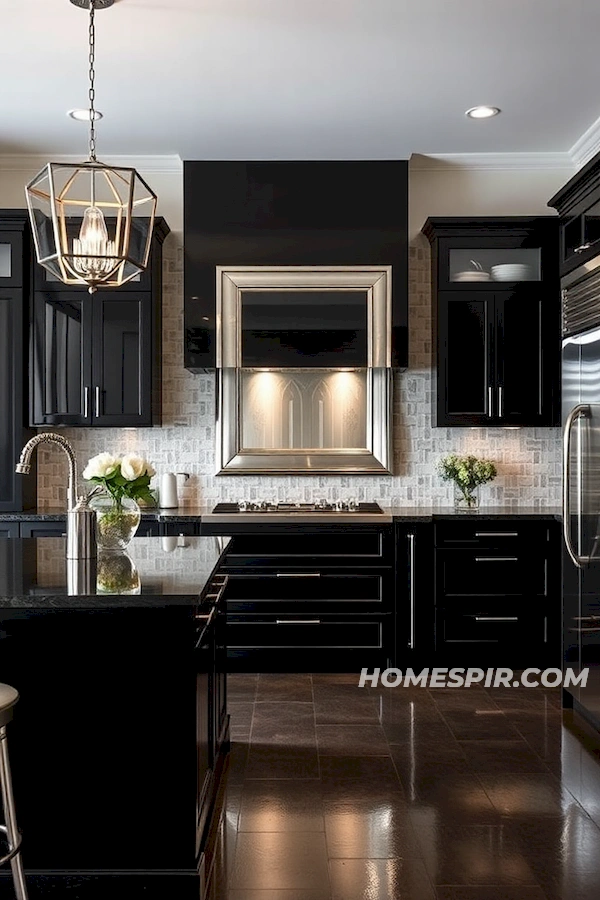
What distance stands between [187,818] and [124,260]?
1.61 metres

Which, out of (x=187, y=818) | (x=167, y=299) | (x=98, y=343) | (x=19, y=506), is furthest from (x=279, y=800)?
(x=167, y=299)

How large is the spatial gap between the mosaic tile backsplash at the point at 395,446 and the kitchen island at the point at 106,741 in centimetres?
311

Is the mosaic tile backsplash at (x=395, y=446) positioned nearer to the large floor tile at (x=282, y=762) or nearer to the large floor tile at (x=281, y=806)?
the large floor tile at (x=282, y=762)

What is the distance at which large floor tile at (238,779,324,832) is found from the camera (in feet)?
10.1

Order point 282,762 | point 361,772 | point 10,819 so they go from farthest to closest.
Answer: point 282,762, point 361,772, point 10,819

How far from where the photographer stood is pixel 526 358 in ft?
17.4

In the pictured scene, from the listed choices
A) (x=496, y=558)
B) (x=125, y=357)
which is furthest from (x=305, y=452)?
(x=496, y=558)

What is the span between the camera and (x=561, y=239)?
4820 millimetres

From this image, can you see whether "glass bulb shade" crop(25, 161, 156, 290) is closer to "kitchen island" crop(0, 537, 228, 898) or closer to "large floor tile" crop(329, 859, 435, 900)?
"kitchen island" crop(0, 537, 228, 898)

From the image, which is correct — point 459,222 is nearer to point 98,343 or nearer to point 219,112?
point 219,112

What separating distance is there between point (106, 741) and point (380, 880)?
92cm

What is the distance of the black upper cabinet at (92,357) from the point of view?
5266 millimetres

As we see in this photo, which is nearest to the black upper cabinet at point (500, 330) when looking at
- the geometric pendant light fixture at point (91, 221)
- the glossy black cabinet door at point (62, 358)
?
the glossy black cabinet door at point (62, 358)

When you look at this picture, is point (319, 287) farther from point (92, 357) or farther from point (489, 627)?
point (489, 627)
